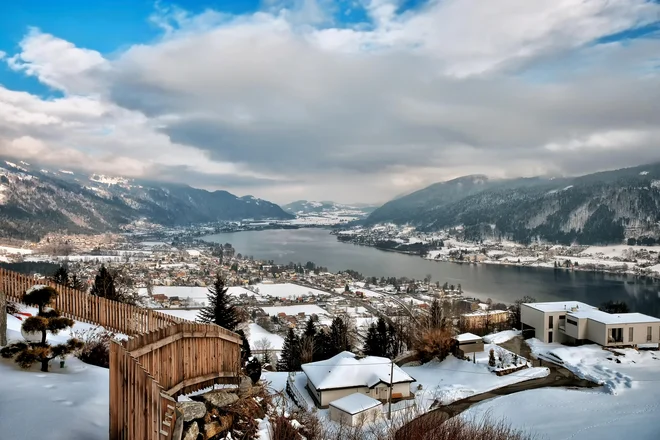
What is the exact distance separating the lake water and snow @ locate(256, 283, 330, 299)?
57.1 ft

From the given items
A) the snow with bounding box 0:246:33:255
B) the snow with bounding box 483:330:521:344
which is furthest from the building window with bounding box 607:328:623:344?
the snow with bounding box 0:246:33:255

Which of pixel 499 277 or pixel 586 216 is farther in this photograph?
pixel 586 216

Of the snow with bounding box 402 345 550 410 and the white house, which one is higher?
the white house

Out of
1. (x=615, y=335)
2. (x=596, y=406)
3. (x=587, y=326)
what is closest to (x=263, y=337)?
(x=587, y=326)

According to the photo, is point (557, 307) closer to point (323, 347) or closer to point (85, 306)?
point (323, 347)

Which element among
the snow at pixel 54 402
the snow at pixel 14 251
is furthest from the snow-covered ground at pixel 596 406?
the snow at pixel 14 251

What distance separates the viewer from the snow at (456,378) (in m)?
17.1

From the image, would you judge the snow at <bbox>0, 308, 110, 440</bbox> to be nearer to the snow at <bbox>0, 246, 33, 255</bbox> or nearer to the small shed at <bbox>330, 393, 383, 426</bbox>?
the small shed at <bbox>330, 393, 383, 426</bbox>

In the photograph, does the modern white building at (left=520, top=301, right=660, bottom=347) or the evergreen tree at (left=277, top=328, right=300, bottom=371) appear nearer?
the modern white building at (left=520, top=301, right=660, bottom=347)

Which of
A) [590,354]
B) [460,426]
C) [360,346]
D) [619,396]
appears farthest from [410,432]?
[360,346]

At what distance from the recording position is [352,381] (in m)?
17.2

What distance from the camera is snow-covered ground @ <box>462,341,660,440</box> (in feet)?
41.5

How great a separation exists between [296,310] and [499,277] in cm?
4234

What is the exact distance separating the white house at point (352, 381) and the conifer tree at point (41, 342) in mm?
11566
